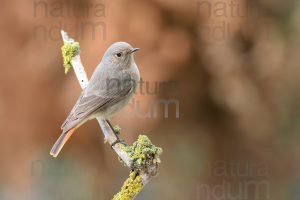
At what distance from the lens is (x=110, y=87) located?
A: 6438 millimetres

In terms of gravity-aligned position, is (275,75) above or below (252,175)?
above

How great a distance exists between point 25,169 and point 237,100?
264 cm

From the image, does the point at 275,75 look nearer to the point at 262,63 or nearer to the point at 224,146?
the point at 262,63

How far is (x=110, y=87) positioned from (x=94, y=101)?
0.29m

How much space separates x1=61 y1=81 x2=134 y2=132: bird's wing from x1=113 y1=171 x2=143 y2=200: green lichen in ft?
3.34

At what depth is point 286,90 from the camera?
8406 millimetres

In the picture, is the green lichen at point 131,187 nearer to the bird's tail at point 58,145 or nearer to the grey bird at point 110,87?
the bird's tail at point 58,145

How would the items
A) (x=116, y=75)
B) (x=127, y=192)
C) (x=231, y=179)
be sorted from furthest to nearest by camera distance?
(x=231, y=179), (x=116, y=75), (x=127, y=192)

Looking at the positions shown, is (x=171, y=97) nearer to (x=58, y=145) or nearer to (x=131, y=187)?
(x=58, y=145)

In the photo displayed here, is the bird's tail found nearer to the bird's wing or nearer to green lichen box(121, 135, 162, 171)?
the bird's wing

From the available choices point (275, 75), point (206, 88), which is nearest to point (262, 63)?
point (275, 75)

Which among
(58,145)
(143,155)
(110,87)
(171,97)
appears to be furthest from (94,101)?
(171,97)

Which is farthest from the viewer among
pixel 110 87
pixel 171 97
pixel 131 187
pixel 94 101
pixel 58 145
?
pixel 171 97

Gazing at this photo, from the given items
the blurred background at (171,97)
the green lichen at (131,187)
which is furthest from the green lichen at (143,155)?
the blurred background at (171,97)
